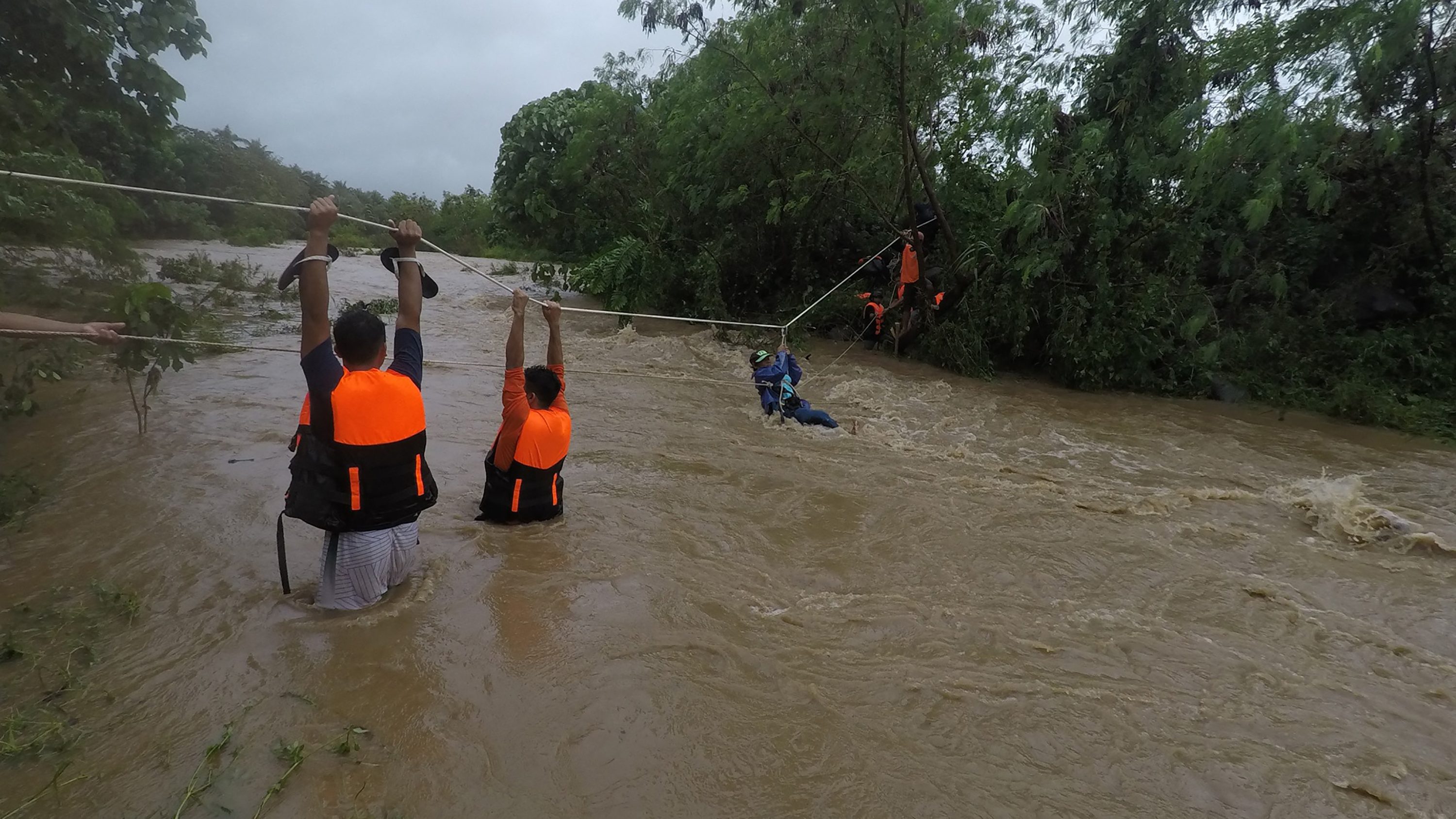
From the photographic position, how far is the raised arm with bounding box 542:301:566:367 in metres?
3.95

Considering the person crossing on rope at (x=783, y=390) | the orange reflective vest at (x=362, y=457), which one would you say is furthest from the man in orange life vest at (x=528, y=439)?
the person crossing on rope at (x=783, y=390)

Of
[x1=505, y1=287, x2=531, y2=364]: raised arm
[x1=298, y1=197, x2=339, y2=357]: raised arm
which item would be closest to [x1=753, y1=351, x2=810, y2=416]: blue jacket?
[x1=505, y1=287, x2=531, y2=364]: raised arm

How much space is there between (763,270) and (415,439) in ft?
34.3

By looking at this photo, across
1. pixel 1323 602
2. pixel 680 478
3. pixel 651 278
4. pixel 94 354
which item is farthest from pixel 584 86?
pixel 1323 602

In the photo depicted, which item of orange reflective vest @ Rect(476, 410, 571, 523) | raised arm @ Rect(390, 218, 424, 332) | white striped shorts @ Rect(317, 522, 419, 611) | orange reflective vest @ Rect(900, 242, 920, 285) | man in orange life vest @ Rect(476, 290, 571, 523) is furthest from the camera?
orange reflective vest @ Rect(900, 242, 920, 285)

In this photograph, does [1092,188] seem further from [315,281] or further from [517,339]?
[315,281]

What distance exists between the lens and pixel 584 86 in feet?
59.4

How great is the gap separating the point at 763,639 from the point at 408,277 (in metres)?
2.23

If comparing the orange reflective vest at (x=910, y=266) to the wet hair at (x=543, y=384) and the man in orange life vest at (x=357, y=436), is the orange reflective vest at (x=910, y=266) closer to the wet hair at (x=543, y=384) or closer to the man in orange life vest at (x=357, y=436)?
the wet hair at (x=543, y=384)

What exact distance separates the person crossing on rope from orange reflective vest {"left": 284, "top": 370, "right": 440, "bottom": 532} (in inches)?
170

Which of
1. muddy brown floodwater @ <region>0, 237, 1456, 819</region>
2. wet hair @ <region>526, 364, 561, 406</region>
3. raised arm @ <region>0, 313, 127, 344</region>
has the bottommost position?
muddy brown floodwater @ <region>0, 237, 1456, 819</region>

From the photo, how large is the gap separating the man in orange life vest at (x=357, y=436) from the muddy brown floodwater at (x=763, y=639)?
10.4 inches

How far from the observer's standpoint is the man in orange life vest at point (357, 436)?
9.16ft

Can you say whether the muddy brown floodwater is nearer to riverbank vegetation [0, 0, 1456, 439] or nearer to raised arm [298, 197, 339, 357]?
raised arm [298, 197, 339, 357]
